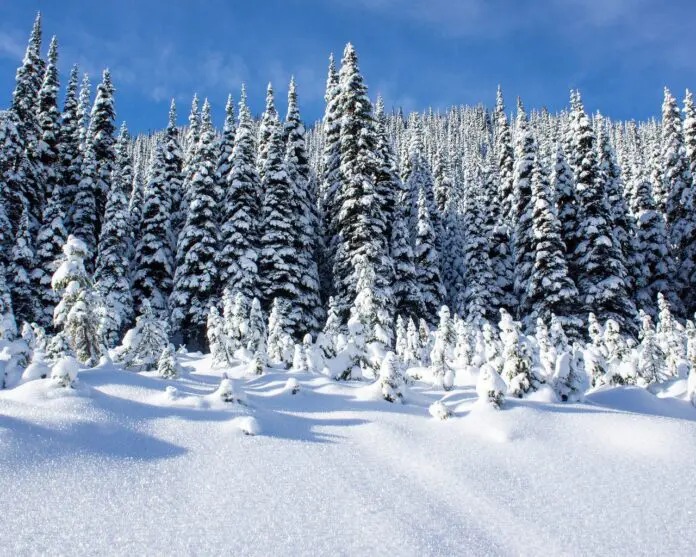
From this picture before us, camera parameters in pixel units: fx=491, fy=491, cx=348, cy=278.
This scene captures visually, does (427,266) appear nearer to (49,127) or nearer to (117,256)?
(117,256)

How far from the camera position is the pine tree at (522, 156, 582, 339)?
2953 centimetres

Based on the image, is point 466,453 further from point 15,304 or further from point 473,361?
point 15,304

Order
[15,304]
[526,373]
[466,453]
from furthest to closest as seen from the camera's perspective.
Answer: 1. [15,304]
2. [526,373]
3. [466,453]

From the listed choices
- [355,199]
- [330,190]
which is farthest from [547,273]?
[330,190]

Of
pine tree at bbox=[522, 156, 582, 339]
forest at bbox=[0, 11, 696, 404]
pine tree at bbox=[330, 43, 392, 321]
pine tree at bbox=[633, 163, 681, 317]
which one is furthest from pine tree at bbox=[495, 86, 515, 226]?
pine tree at bbox=[330, 43, 392, 321]

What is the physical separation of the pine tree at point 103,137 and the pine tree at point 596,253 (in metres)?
33.2

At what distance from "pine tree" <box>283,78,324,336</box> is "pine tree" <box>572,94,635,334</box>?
55.0 feet

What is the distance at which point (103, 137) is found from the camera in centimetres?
3741

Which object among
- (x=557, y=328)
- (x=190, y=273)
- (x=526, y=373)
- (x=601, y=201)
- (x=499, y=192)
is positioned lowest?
(x=526, y=373)

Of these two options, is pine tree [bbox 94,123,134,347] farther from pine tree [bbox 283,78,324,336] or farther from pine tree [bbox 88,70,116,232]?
pine tree [bbox 283,78,324,336]

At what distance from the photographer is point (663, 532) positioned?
14.4 ft

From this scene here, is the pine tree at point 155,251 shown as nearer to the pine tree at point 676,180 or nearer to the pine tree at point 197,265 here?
the pine tree at point 197,265

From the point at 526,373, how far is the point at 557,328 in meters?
9.53

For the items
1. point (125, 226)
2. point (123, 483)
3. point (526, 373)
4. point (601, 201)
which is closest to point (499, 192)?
point (601, 201)
